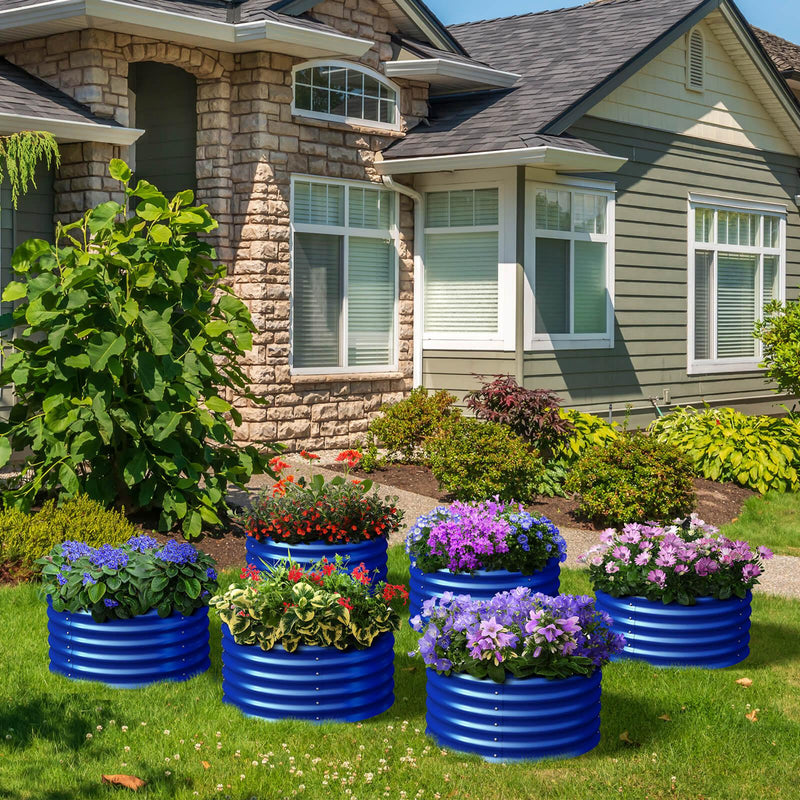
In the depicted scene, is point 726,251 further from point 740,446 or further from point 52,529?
point 52,529

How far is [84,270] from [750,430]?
25.3 feet

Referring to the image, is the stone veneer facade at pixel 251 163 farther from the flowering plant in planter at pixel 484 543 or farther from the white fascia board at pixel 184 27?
the flowering plant in planter at pixel 484 543

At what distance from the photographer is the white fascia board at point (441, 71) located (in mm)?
12781

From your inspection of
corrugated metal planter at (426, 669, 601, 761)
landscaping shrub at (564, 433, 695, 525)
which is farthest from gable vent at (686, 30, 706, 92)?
corrugated metal planter at (426, 669, 601, 761)

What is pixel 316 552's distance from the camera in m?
6.50

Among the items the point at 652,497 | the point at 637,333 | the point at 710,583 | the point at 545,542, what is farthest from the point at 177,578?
the point at 637,333

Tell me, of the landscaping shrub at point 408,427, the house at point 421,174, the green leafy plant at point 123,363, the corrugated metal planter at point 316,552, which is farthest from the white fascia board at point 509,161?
the corrugated metal planter at point 316,552

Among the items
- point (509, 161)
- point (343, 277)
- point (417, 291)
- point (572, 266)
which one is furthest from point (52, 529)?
point (572, 266)

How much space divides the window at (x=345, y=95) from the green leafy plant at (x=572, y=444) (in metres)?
3.73

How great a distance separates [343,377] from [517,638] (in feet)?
26.0

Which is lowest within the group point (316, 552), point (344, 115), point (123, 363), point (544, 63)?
point (316, 552)

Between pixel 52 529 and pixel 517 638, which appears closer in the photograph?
pixel 517 638

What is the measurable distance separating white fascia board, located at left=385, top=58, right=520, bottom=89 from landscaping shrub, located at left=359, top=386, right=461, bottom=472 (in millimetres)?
3474

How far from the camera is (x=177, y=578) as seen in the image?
5637mm
